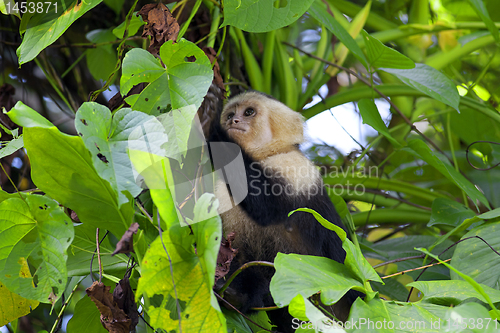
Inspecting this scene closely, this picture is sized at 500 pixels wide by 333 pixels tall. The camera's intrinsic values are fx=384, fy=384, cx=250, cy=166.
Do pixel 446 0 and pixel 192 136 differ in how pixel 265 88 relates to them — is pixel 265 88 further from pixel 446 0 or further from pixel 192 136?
pixel 446 0

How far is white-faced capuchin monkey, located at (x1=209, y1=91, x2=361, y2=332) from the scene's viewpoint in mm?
1255

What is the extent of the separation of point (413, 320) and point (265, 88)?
1177 millimetres

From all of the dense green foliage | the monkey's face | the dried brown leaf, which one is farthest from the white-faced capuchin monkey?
the dried brown leaf

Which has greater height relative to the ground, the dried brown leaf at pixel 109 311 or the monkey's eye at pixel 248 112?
the monkey's eye at pixel 248 112

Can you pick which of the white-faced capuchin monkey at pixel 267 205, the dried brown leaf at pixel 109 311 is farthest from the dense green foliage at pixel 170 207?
the white-faced capuchin monkey at pixel 267 205

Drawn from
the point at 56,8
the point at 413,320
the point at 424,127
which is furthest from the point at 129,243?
the point at 424,127

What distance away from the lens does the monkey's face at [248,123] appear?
1.56 meters

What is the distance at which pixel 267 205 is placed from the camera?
1299 millimetres

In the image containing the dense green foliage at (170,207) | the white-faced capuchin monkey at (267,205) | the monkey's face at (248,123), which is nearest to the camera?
the dense green foliage at (170,207)

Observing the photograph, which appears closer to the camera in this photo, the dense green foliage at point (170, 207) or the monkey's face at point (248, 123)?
the dense green foliage at point (170, 207)

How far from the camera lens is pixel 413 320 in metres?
0.77

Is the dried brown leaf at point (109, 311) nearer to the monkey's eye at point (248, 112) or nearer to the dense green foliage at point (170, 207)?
the dense green foliage at point (170, 207)

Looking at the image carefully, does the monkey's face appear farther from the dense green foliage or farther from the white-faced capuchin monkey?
the dense green foliage

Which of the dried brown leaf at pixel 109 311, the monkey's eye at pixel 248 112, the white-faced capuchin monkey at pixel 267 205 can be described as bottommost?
the white-faced capuchin monkey at pixel 267 205
